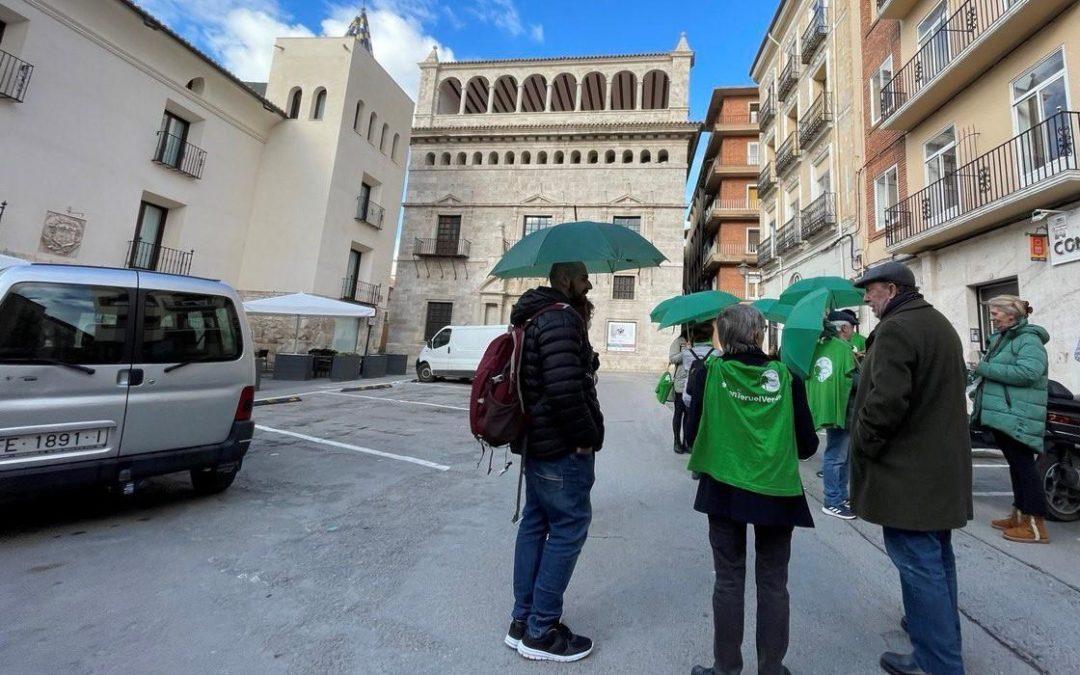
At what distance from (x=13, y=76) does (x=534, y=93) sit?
3000 centimetres

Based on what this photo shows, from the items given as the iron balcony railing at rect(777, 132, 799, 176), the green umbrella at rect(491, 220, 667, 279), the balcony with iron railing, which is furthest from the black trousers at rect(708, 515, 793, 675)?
the iron balcony railing at rect(777, 132, 799, 176)

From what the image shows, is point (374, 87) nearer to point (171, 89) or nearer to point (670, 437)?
point (171, 89)

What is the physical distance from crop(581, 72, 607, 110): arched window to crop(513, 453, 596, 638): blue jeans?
3434cm

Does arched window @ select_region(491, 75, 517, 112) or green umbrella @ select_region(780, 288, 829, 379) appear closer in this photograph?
green umbrella @ select_region(780, 288, 829, 379)

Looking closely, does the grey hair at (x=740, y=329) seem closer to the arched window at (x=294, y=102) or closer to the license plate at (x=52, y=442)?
the license plate at (x=52, y=442)

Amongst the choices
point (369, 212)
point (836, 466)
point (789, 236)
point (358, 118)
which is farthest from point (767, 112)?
point (836, 466)

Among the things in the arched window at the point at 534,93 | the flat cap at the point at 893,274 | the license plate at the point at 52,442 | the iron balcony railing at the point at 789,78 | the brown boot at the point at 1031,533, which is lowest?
the brown boot at the point at 1031,533

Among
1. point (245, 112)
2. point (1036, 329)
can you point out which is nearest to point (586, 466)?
point (1036, 329)

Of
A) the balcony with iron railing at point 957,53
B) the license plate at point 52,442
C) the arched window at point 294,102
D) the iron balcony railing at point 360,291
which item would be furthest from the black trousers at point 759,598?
the arched window at point 294,102

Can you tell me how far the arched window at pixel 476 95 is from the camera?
1344 inches

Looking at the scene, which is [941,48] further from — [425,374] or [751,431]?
[425,374]

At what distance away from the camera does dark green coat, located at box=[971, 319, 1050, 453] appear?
3389 mm

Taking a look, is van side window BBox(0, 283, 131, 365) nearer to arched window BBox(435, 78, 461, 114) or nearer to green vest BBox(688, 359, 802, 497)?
green vest BBox(688, 359, 802, 497)

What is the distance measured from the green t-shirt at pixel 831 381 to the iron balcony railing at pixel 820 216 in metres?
12.2
